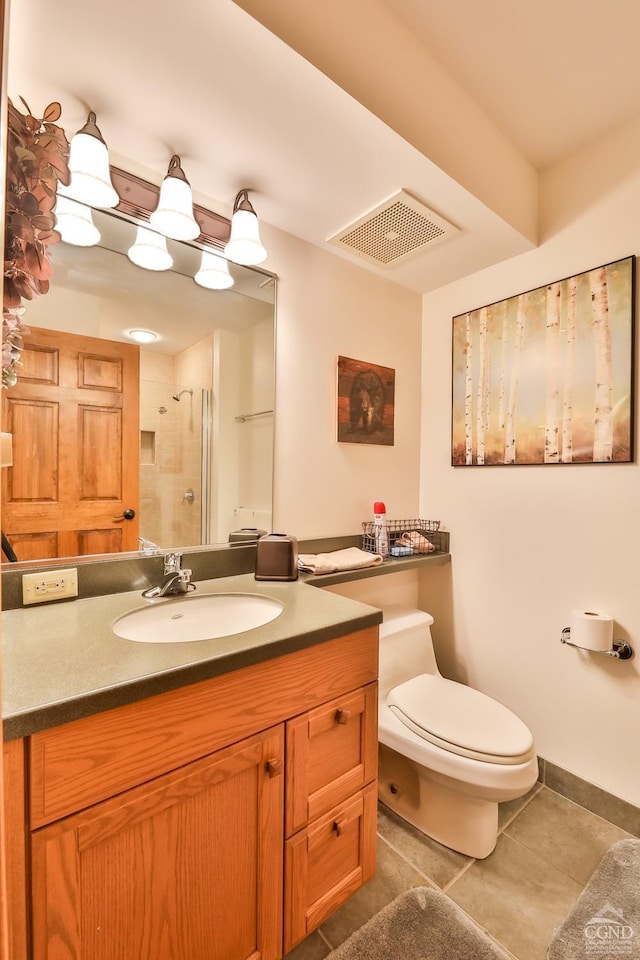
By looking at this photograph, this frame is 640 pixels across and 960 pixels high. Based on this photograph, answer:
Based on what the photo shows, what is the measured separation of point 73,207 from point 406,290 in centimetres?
144

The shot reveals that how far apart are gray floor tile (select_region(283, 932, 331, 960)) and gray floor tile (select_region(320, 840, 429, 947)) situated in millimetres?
20

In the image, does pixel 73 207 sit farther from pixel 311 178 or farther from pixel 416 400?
pixel 416 400

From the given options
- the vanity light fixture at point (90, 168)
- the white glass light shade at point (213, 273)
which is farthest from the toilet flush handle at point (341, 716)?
the vanity light fixture at point (90, 168)

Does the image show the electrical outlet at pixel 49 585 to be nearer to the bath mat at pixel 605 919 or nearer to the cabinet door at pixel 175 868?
the cabinet door at pixel 175 868

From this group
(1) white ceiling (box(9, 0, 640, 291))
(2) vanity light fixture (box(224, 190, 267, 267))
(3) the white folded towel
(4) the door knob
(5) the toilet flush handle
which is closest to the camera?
(1) white ceiling (box(9, 0, 640, 291))

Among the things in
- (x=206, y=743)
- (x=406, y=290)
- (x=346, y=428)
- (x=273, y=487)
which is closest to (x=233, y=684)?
(x=206, y=743)

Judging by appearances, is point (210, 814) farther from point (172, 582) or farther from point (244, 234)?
point (244, 234)

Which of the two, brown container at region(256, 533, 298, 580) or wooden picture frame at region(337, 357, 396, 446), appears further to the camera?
wooden picture frame at region(337, 357, 396, 446)

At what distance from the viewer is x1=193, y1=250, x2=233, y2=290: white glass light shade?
1394 millimetres

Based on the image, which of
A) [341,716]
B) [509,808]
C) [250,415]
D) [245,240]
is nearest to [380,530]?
[250,415]

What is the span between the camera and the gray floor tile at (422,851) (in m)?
1.24

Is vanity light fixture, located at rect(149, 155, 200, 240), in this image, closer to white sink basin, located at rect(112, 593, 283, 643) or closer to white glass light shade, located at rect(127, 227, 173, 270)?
white glass light shade, located at rect(127, 227, 173, 270)

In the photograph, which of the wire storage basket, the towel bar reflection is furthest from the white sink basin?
the wire storage basket

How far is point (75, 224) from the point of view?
1.14 metres
